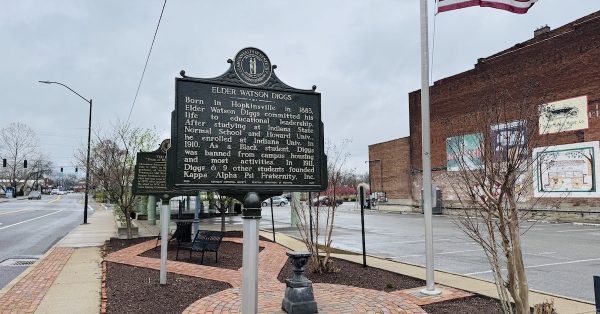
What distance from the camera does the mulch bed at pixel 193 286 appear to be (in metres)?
6.73

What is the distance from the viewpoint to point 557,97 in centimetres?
3197

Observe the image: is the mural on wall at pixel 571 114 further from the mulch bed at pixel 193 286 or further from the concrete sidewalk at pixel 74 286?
the mulch bed at pixel 193 286

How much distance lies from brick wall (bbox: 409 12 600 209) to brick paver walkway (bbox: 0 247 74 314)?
18.6 meters

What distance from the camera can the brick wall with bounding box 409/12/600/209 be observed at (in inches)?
1170

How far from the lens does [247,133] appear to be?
503cm

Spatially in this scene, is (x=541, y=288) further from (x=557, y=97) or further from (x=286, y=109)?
(x=557, y=97)

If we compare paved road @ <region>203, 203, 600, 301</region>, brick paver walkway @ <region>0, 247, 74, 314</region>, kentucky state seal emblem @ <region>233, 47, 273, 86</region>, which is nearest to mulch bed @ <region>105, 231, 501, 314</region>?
brick paver walkway @ <region>0, 247, 74, 314</region>

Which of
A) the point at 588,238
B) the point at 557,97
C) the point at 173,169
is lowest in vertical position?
the point at 588,238

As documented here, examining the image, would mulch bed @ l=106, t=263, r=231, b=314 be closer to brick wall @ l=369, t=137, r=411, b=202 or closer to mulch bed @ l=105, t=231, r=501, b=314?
mulch bed @ l=105, t=231, r=501, b=314

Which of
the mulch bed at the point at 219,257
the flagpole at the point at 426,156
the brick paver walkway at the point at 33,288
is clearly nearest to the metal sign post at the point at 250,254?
the flagpole at the point at 426,156

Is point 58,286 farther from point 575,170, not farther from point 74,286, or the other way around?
point 575,170

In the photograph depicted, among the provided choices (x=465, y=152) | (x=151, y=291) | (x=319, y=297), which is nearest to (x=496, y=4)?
(x=465, y=152)

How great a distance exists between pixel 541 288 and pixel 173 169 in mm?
7332

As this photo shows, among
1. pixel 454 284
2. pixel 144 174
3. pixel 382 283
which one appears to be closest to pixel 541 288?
pixel 454 284
